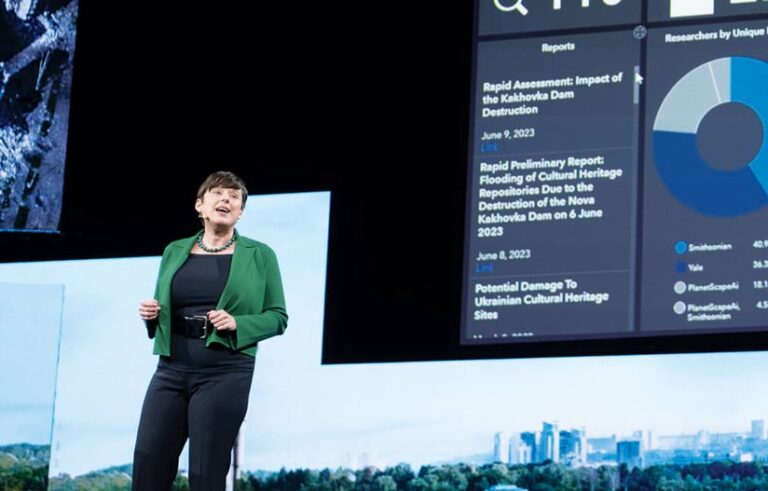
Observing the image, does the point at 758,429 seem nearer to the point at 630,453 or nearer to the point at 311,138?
the point at 630,453

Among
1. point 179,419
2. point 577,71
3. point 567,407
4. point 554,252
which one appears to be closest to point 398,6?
point 577,71

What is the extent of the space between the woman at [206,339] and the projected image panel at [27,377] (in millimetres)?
2488

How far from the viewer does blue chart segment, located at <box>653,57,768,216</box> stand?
15.7 ft

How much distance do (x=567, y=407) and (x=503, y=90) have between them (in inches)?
44.2

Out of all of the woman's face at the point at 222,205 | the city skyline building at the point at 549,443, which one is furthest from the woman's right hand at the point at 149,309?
the city skyline building at the point at 549,443

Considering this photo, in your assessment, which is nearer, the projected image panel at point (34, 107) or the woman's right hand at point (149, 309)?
the woman's right hand at point (149, 309)

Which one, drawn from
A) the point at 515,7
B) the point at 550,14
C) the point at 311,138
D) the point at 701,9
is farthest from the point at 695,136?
the point at 311,138

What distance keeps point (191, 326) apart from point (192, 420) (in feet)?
0.63

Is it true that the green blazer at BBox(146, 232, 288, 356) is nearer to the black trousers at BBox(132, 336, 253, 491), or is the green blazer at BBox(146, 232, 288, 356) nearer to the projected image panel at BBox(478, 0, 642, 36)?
the black trousers at BBox(132, 336, 253, 491)

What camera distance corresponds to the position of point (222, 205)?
120 inches

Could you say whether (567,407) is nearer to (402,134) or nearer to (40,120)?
(402,134)

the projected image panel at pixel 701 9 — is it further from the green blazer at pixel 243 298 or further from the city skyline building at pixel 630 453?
the green blazer at pixel 243 298

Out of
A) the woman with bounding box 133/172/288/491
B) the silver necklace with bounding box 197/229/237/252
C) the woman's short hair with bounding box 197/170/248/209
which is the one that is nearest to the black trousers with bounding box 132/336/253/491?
the woman with bounding box 133/172/288/491

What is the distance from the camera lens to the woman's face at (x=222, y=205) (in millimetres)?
3055
